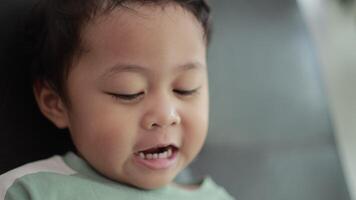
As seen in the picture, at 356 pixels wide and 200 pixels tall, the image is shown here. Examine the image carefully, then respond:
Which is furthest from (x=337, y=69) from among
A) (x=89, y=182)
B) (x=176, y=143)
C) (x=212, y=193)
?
(x=89, y=182)

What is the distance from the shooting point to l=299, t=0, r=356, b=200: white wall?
1308mm

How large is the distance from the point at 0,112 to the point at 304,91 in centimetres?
68

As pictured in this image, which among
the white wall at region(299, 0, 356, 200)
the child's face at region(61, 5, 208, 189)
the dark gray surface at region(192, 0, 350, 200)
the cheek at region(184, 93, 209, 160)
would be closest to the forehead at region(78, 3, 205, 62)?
the child's face at region(61, 5, 208, 189)

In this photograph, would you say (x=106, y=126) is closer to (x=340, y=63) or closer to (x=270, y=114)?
(x=270, y=114)

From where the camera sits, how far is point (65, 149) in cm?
98

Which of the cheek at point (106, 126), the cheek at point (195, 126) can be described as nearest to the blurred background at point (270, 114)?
the cheek at point (195, 126)

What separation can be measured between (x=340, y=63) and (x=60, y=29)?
0.94m

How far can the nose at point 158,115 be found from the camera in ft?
2.72

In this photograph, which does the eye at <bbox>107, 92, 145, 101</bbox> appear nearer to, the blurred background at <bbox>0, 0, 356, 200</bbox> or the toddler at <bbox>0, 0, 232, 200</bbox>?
the toddler at <bbox>0, 0, 232, 200</bbox>

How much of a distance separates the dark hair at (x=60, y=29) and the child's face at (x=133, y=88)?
0.05 ft

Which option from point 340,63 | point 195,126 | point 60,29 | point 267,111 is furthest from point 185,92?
point 340,63

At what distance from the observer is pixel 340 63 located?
1.54 meters

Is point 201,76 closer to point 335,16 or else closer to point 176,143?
point 176,143

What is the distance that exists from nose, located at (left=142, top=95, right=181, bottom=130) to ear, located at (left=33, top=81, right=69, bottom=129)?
0.15 meters
